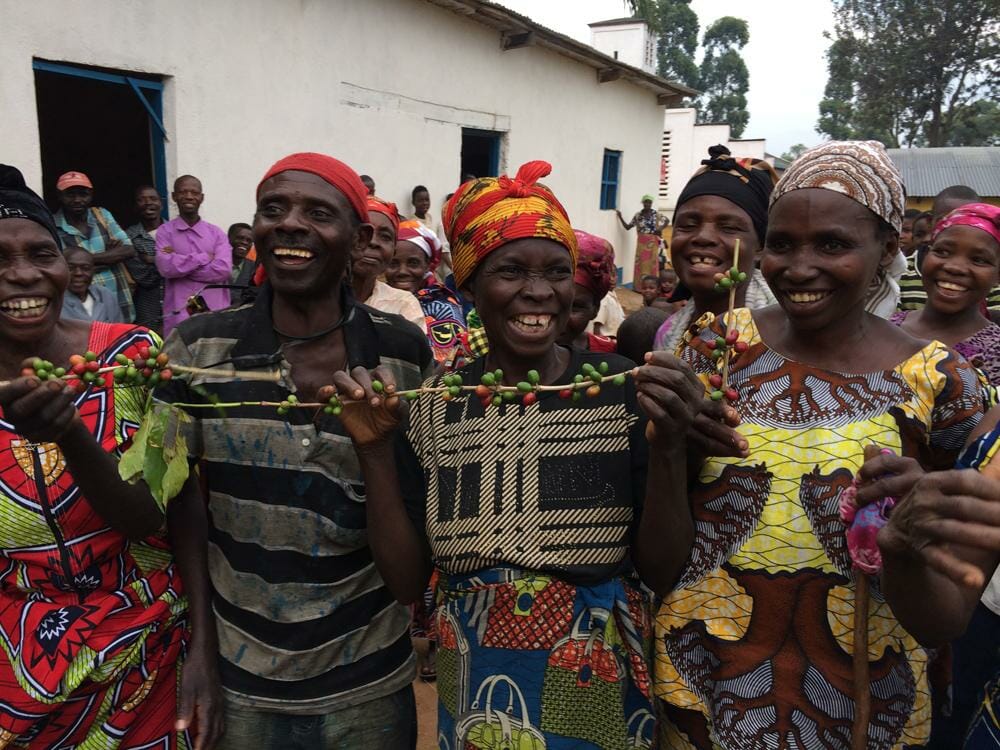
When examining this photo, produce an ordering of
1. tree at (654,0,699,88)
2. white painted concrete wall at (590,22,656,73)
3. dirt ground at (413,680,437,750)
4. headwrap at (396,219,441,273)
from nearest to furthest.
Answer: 1. dirt ground at (413,680,437,750)
2. headwrap at (396,219,441,273)
3. white painted concrete wall at (590,22,656,73)
4. tree at (654,0,699,88)

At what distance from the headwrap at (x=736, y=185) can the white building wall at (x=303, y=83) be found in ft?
20.0

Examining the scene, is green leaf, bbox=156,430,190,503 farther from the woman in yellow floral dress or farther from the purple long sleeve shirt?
the purple long sleeve shirt

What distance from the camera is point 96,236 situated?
696cm

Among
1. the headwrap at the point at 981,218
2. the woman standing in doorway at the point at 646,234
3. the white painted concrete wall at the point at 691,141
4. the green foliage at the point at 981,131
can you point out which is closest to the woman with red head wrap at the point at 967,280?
the headwrap at the point at 981,218

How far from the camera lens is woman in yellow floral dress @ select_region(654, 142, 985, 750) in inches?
69.4

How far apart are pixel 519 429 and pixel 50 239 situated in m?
1.38

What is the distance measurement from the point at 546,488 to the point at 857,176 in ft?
3.38

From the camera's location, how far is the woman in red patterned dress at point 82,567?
2043mm

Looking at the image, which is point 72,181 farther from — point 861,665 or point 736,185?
point 861,665

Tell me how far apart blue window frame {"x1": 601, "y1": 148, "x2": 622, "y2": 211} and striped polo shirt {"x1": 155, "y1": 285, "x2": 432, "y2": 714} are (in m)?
16.2

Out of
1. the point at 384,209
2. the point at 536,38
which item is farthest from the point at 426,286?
the point at 536,38

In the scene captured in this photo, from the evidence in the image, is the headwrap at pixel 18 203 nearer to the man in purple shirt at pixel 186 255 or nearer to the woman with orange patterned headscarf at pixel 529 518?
the woman with orange patterned headscarf at pixel 529 518

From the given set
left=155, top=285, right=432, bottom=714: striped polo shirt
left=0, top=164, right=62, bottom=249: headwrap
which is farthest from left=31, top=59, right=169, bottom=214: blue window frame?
left=155, top=285, right=432, bottom=714: striped polo shirt

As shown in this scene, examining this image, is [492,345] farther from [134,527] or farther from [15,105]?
[15,105]
